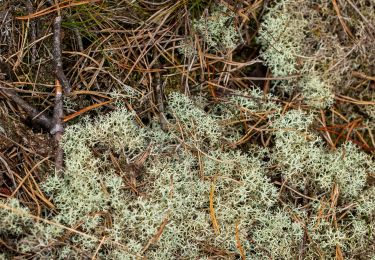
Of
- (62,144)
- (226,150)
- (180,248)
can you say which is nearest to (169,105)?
(226,150)

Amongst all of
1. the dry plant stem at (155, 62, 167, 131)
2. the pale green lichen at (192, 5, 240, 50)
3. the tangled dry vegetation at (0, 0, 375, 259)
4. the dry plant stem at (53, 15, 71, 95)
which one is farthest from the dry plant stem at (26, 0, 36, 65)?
the pale green lichen at (192, 5, 240, 50)

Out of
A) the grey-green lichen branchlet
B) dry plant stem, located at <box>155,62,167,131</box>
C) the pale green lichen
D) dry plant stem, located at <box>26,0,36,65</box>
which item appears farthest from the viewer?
the pale green lichen

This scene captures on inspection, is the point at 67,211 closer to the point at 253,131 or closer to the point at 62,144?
the point at 62,144

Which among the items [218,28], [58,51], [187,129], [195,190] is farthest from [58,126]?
[218,28]

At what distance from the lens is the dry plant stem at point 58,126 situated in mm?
2393

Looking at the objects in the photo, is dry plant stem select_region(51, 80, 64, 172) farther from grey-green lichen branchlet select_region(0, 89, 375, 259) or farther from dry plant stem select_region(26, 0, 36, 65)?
dry plant stem select_region(26, 0, 36, 65)

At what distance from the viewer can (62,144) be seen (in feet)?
7.91

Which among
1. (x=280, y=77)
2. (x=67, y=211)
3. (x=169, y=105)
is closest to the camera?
(x=67, y=211)

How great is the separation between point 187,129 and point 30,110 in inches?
35.0

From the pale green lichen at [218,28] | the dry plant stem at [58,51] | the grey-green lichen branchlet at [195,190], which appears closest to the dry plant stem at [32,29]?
the dry plant stem at [58,51]

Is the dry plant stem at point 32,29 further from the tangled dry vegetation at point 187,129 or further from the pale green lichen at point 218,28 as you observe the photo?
the pale green lichen at point 218,28

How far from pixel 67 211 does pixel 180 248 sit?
0.64 metres

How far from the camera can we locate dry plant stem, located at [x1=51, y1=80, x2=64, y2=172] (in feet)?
7.85

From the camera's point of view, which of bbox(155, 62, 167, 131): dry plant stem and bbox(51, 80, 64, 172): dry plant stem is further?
bbox(155, 62, 167, 131): dry plant stem
